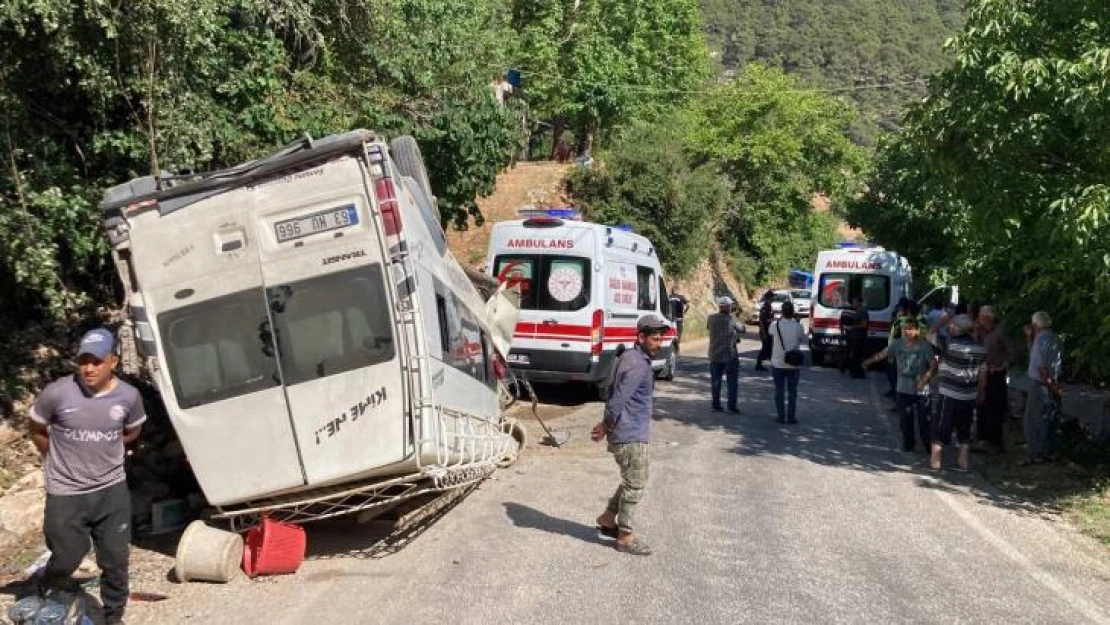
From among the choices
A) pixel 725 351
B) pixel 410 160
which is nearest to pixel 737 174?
pixel 725 351

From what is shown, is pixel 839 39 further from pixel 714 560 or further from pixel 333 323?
pixel 333 323

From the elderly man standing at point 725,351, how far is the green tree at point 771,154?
29713 mm

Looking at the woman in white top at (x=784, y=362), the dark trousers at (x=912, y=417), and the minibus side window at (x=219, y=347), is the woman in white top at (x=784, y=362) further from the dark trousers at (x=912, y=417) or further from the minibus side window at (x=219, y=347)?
the minibus side window at (x=219, y=347)

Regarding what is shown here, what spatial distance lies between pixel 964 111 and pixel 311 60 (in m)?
8.38

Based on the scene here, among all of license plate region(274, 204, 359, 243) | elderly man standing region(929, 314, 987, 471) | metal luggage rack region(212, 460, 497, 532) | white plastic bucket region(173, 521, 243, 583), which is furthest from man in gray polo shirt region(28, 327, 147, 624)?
elderly man standing region(929, 314, 987, 471)

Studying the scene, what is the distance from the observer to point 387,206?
679cm

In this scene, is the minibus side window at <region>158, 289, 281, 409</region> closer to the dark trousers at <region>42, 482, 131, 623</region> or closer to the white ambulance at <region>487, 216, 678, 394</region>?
the dark trousers at <region>42, 482, 131, 623</region>

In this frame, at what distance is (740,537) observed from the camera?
7.46m

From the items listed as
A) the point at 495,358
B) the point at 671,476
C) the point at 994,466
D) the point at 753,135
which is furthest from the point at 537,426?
the point at 753,135

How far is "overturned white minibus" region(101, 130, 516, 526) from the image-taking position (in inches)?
263

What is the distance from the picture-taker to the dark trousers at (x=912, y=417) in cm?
1110

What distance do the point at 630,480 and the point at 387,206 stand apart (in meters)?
2.60

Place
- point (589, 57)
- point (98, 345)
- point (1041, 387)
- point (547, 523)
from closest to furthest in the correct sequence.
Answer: point (98, 345)
point (547, 523)
point (1041, 387)
point (589, 57)

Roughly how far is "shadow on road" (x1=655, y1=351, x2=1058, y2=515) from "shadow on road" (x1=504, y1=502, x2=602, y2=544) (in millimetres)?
3565
